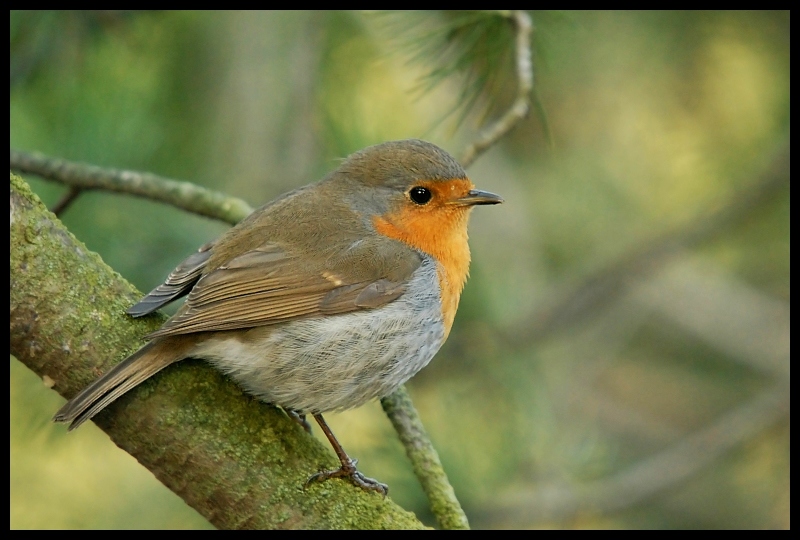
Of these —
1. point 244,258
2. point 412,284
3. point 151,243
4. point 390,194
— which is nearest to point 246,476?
point 244,258

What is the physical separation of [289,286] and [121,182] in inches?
26.5

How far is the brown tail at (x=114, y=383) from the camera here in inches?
82.5

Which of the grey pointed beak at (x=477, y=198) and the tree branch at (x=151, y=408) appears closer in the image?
the tree branch at (x=151, y=408)

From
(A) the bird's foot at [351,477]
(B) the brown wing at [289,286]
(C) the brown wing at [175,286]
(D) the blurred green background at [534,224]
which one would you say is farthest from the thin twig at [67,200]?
(A) the bird's foot at [351,477]

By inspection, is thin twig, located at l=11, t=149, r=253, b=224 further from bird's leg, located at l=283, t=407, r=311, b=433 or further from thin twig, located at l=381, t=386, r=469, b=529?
thin twig, located at l=381, t=386, r=469, b=529

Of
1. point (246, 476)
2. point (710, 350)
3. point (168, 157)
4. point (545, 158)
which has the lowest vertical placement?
point (246, 476)

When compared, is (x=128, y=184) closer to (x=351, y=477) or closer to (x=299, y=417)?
(x=299, y=417)

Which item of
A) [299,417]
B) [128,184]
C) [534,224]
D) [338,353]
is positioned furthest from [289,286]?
[534,224]

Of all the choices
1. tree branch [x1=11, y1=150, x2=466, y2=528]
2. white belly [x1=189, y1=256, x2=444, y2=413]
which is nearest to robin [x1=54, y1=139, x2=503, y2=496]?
white belly [x1=189, y1=256, x2=444, y2=413]

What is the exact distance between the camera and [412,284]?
9.84 ft

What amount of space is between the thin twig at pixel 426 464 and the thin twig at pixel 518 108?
92 cm

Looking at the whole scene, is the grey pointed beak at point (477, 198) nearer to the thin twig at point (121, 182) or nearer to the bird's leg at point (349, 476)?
the thin twig at point (121, 182)
